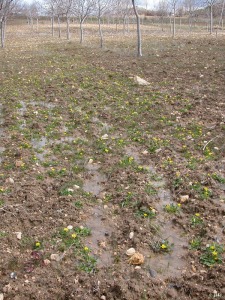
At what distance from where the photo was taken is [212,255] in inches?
170

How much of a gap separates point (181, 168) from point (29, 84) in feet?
31.0

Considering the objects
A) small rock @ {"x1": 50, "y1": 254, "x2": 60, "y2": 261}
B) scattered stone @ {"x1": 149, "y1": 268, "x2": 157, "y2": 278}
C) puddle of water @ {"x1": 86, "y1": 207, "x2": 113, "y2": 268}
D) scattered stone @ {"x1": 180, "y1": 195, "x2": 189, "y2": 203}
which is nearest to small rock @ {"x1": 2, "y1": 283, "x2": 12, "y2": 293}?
small rock @ {"x1": 50, "y1": 254, "x2": 60, "y2": 261}

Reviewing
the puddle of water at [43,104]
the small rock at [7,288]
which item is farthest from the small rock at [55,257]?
the puddle of water at [43,104]

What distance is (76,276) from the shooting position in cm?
403

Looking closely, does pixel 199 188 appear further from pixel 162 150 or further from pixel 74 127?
pixel 74 127

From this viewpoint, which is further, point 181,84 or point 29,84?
point 29,84

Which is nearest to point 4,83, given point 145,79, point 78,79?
point 78,79

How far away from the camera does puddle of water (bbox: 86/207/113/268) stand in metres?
4.35

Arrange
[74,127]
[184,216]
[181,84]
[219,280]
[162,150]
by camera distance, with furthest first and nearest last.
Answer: [181,84], [74,127], [162,150], [184,216], [219,280]

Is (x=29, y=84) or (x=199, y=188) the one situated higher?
(x=29, y=84)

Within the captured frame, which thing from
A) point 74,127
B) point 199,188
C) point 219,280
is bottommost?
point 219,280

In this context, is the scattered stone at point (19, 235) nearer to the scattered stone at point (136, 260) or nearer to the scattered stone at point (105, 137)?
the scattered stone at point (136, 260)

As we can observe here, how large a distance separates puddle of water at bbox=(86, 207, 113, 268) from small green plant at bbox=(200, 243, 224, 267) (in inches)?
52.1

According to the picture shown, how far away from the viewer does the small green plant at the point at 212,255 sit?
423 centimetres
